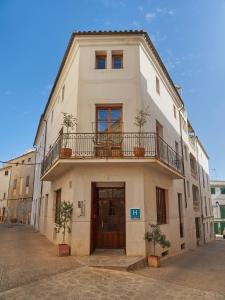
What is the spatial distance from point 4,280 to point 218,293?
19.0ft

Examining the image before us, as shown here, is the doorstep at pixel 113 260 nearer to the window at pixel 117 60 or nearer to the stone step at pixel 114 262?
the stone step at pixel 114 262

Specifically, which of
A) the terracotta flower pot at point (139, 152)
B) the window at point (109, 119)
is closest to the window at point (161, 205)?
the terracotta flower pot at point (139, 152)

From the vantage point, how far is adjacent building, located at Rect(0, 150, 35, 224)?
31531mm

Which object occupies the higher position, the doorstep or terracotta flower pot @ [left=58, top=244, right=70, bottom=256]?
terracotta flower pot @ [left=58, top=244, right=70, bottom=256]

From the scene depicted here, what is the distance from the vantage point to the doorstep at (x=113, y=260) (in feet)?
26.7

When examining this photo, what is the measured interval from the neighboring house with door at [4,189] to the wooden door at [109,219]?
1228 inches

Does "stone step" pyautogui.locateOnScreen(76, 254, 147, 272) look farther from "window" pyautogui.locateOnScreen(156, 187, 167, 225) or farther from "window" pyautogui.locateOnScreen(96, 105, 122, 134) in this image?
"window" pyautogui.locateOnScreen(96, 105, 122, 134)

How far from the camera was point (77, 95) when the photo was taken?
452 inches

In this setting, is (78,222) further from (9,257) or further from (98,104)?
(98,104)

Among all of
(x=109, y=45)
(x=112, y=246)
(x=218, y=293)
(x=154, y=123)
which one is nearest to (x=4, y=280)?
(x=112, y=246)

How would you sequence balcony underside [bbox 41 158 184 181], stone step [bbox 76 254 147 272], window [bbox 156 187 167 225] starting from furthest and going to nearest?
window [bbox 156 187 167 225] → balcony underside [bbox 41 158 184 181] → stone step [bbox 76 254 147 272]

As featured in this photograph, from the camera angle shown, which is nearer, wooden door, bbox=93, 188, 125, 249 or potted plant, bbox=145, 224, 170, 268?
potted plant, bbox=145, 224, 170, 268

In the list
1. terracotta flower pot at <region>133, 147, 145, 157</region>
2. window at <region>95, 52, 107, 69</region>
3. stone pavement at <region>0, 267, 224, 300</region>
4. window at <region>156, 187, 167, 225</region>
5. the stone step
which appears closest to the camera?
stone pavement at <region>0, 267, 224, 300</region>

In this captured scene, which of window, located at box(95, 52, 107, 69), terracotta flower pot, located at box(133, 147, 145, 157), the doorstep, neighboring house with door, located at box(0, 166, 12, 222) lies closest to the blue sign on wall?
the doorstep
